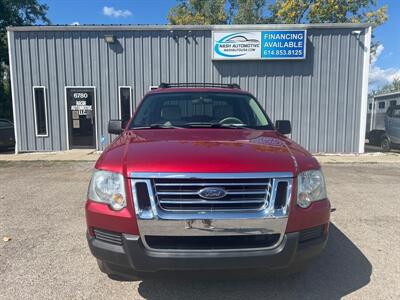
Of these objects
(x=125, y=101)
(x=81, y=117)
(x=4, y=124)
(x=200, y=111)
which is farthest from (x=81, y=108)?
(x=200, y=111)

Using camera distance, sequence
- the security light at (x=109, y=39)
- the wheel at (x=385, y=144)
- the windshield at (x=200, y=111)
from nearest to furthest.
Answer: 1. the windshield at (x=200, y=111)
2. the security light at (x=109, y=39)
3. the wheel at (x=385, y=144)

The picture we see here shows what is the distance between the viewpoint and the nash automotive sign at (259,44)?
12.1 metres

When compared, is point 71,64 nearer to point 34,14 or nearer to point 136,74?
point 136,74

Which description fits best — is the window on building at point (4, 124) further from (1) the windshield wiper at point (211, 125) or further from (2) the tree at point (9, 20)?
(1) the windshield wiper at point (211, 125)

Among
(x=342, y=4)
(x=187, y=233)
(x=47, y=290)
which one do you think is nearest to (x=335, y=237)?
(x=187, y=233)

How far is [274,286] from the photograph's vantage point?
119 inches

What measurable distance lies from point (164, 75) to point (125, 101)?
180cm

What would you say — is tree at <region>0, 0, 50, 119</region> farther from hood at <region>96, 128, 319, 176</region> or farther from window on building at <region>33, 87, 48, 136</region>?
hood at <region>96, 128, 319, 176</region>

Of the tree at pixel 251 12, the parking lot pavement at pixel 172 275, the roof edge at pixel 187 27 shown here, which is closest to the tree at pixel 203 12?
the tree at pixel 251 12

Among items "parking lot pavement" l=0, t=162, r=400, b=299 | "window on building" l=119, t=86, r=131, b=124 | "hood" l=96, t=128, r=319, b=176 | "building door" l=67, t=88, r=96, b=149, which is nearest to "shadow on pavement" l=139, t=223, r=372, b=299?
"parking lot pavement" l=0, t=162, r=400, b=299

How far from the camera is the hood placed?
249 cm

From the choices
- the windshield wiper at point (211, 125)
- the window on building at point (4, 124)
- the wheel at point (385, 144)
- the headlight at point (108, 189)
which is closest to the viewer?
the headlight at point (108, 189)

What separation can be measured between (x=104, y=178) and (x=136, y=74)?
10.5 metres

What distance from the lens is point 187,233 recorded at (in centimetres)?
242
